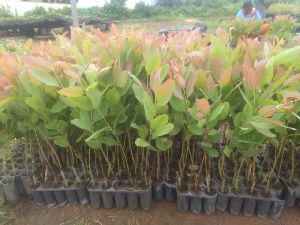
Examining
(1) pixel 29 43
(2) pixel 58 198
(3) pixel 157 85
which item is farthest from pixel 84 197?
(1) pixel 29 43

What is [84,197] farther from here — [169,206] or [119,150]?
[169,206]

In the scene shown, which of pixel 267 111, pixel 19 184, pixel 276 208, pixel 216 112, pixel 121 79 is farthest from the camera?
pixel 19 184

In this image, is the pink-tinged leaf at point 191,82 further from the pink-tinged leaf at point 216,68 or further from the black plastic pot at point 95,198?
the black plastic pot at point 95,198

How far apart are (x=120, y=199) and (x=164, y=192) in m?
0.30

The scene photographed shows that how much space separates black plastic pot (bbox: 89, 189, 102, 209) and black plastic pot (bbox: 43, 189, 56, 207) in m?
0.28

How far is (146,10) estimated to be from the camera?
1009 inches

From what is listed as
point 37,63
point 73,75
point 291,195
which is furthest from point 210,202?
point 37,63

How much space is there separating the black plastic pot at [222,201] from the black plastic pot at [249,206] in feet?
0.36

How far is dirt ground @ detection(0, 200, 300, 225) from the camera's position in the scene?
185cm

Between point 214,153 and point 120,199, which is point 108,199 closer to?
point 120,199

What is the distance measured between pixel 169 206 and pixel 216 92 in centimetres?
87

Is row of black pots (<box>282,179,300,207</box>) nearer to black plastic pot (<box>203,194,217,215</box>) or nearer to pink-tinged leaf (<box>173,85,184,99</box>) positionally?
black plastic pot (<box>203,194,217,215</box>)

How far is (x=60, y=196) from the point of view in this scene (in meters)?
2.01

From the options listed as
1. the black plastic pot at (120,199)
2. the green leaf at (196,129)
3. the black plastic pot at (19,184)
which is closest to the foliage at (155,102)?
the green leaf at (196,129)
